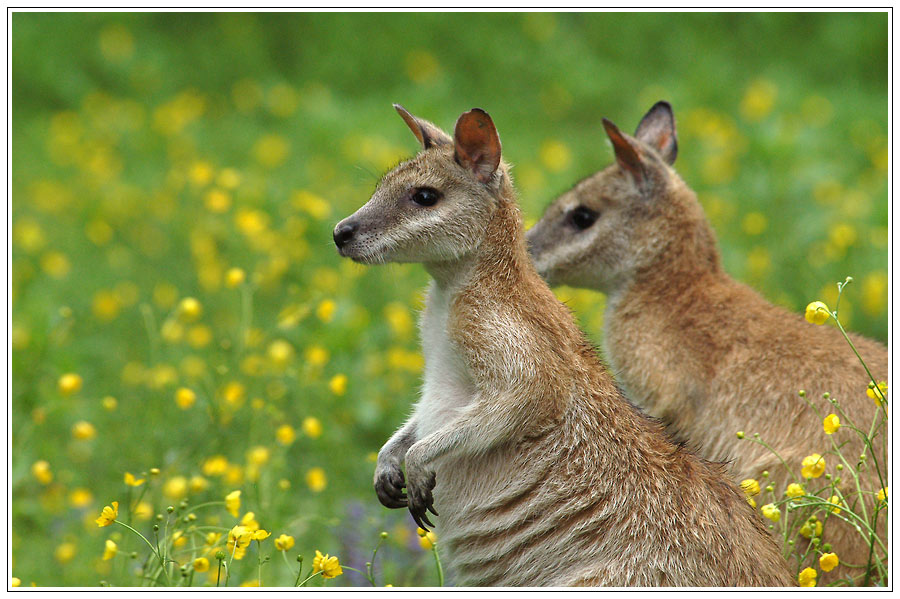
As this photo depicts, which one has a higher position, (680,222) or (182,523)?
(680,222)

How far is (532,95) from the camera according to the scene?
11.6m

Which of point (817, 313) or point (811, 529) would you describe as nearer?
point (817, 313)

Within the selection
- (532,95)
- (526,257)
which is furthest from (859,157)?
(526,257)

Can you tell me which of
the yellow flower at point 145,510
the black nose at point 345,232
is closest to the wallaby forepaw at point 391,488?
the black nose at point 345,232

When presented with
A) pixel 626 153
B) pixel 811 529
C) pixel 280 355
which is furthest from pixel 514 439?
pixel 280 355

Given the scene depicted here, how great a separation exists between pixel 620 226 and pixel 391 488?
5.84ft

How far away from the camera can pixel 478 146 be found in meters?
3.86

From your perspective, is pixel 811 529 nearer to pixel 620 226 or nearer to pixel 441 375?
pixel 441 375

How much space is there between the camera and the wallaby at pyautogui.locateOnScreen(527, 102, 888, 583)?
13.5 feet

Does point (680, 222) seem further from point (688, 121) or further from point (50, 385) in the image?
point (688, 121)

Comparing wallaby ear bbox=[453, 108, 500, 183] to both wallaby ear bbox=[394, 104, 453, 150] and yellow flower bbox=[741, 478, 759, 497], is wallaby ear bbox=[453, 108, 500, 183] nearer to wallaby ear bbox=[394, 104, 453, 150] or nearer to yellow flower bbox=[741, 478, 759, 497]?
wallaby ear bbox=[394, 104, 453, 150]
